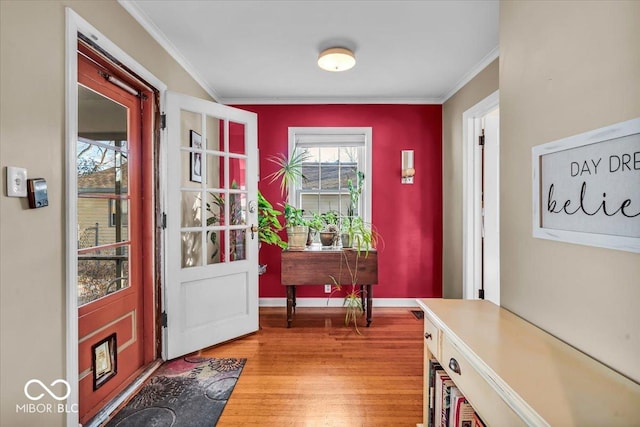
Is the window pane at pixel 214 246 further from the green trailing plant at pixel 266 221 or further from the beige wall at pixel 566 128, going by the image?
the beige wall at pixel 566 128

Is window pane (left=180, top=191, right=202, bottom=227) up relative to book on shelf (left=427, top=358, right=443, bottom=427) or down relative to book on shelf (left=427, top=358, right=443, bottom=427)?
up

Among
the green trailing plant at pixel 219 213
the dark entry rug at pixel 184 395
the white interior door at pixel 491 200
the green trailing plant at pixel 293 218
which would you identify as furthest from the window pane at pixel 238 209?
the white interior door at pixel 491 200

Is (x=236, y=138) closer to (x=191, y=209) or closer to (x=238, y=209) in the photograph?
(x=238, y=209)

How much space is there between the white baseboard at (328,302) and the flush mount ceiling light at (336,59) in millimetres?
2402

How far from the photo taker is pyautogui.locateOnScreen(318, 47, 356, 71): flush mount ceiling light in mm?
2350

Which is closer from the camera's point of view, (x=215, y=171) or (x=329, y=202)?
(x=215, y=171)

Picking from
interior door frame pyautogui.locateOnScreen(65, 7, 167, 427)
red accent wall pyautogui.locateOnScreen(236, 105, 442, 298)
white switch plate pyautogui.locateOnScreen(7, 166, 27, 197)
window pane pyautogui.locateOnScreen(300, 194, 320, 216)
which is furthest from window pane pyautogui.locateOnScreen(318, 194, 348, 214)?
white switch plate pyautogui.locateOnScreen(7, 166, 27, 197)

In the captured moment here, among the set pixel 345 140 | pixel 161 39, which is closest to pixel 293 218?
pixel 345 140

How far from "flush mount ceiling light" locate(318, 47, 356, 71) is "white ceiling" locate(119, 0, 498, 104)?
0.05 meters

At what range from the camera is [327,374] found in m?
2.15

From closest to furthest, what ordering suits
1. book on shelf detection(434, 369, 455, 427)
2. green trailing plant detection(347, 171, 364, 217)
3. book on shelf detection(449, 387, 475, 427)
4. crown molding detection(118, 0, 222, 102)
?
book on shelf detection(449, 387, 475, 427) < book on shelf detection(434, 369, 455, 427) < crown molding detection(118, 0, 222, 102) < green trailing plant detection(347, 171, 364, 217)

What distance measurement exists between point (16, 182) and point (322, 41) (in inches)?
78.4

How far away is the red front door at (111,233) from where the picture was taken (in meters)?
1.66

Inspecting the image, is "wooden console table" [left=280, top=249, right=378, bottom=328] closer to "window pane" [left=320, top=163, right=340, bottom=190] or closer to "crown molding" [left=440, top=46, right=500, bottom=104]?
"window pane" [left=320, top=163, right=340, bottom=190]
